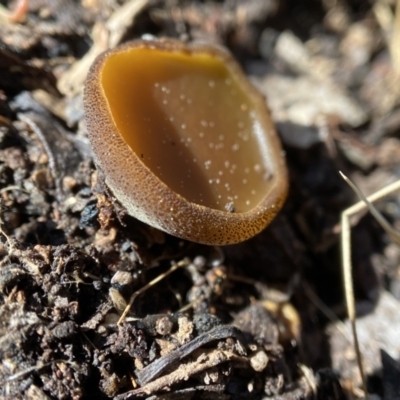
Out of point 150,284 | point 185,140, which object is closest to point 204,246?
point 150,284

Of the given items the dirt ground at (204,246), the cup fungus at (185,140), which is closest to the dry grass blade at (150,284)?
the dirt ground at (204,246)

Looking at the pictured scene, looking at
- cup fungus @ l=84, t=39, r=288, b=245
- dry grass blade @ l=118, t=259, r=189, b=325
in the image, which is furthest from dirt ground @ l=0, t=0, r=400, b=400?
cup fungus @ l=84, t=39, r=288, b=245

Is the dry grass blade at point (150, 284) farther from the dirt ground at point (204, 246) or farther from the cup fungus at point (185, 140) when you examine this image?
the cup fungus at point (185, 140)

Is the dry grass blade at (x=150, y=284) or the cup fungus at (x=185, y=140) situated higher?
the cup fungus at (x=185, y=140)

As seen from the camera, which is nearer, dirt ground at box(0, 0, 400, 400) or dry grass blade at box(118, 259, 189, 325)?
dirt ground at box(0, 0, 400, 400)

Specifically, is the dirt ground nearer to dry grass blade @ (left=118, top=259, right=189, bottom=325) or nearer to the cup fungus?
dry grass blade @ (left=118, top=259, right=189, bottom=325)

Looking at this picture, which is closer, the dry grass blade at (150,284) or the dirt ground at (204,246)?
the dirt ground at (204,246)
